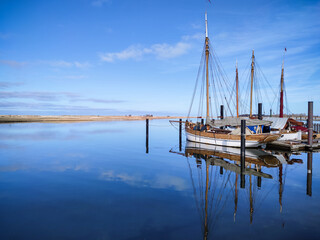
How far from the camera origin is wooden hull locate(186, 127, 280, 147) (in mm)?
27219

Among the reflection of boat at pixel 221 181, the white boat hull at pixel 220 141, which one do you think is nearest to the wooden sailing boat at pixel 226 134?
the white boat hull at pixel 220 141

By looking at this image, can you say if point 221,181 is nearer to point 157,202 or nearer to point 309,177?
point 157,202

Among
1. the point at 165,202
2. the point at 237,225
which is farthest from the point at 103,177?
the point at 237,225

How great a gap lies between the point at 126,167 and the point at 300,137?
28.3 metres

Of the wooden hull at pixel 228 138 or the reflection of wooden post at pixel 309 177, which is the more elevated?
the wooden hull at pixel 228 138

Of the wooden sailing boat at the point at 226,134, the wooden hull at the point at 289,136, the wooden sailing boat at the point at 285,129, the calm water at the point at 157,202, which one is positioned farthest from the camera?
the wooden hull at the point at 289,136

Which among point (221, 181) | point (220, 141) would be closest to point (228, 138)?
point (220, 141)

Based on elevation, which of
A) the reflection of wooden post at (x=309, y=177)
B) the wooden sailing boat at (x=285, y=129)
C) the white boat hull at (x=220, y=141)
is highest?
the wooden sailing boat at (x=285, y=129)

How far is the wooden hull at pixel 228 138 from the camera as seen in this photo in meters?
27.2

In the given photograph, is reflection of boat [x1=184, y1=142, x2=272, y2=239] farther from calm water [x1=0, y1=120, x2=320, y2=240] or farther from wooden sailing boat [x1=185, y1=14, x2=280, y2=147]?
wooden sailing boat [x1=185, y1=14, x2=280, y2=147]

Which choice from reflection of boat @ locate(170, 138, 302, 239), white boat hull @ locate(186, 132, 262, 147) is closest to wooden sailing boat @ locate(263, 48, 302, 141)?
white boat hull @ locate(186, 132, 262, 147)

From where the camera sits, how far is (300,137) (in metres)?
32.6

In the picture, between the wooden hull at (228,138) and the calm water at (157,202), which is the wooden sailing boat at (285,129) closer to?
the wooden hull at (228,138)

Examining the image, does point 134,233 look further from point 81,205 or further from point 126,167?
point 126,167
